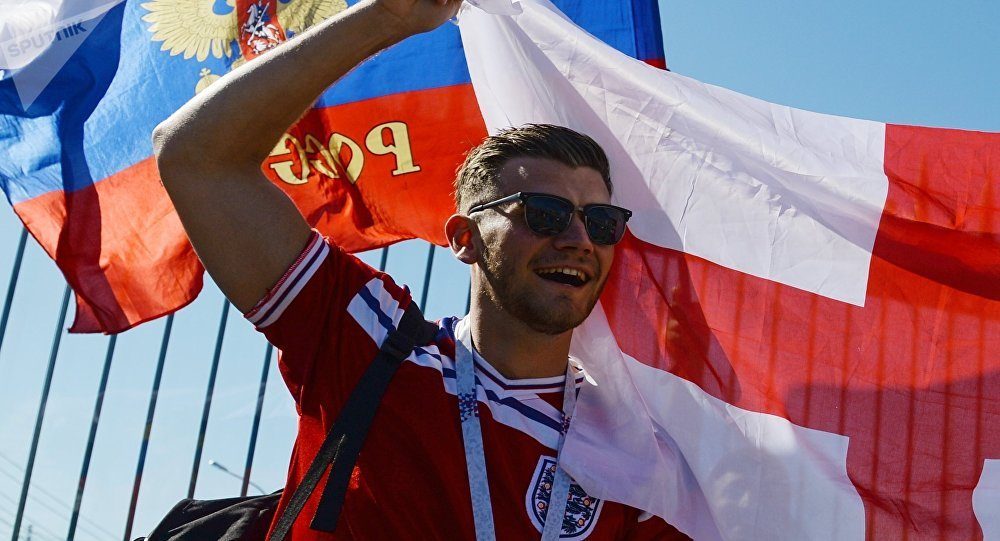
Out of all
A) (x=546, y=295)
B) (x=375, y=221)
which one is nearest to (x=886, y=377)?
(x=546, y=295)

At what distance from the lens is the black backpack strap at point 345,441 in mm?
2475

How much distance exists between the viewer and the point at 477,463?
2592 mm

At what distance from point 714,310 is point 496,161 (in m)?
0.73

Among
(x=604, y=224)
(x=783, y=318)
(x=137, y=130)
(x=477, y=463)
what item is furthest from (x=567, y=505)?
(x=137, y=130)

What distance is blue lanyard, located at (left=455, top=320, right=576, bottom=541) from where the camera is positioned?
8.37 feet

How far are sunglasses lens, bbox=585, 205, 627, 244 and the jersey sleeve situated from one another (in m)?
0.59

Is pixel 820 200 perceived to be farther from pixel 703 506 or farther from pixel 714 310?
pixel 703 506

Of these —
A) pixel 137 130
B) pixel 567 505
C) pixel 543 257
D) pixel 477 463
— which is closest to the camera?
pixel 477 463

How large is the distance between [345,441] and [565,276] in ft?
2.25

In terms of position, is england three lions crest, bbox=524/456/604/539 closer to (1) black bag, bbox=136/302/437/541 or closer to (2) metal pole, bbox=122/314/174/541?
(1) black bag, bbox=136/302/437/541

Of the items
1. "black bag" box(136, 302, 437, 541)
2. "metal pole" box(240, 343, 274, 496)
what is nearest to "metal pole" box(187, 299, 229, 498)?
"metal pole" box(240, 343, 274, 496)

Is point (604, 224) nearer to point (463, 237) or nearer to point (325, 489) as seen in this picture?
point (463, 237)
